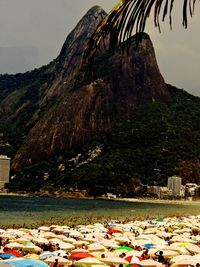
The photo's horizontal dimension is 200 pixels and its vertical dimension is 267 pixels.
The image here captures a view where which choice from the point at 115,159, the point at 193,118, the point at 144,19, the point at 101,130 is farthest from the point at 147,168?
the point at 144,19

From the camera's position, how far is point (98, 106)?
168m

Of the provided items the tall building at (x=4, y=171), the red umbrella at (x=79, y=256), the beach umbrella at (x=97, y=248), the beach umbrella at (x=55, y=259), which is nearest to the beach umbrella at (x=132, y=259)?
the red umbrella at (x=79, y=256)

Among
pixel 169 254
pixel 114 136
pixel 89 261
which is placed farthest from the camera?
pixel 114 136

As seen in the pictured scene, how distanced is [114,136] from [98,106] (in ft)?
39.4

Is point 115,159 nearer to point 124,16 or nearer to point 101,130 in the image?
point 101,130

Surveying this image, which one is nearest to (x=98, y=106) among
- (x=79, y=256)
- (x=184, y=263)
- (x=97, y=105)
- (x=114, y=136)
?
(x=97, y=105)

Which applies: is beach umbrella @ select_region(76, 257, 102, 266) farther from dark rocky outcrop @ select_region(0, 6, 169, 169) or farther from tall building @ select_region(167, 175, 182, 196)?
dark rocky outcrop @ select_region(0, 6, 169, 169)

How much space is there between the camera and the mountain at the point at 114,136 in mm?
150375

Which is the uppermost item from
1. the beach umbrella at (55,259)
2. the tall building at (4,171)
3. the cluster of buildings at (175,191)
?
the tall building at (4,171)

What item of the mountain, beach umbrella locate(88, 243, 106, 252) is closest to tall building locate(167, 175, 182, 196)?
the mountain

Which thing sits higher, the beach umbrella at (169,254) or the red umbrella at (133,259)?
the red umbrella at (133,259)

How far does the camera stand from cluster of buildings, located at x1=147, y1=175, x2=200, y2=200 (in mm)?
140875

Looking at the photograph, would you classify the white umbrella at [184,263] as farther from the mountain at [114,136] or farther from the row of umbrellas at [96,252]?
the mountain at [114,136]

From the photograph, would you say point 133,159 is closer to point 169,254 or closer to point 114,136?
point 114,136
